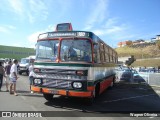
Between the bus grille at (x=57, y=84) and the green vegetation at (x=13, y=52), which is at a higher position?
the green vegetation at (x=13, y=52)

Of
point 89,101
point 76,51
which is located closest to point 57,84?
point 76,51

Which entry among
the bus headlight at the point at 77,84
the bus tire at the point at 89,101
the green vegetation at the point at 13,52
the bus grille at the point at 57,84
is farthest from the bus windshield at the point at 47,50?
the green vegetation at the point at 13,52

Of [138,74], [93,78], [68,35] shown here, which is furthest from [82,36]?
[138,74]

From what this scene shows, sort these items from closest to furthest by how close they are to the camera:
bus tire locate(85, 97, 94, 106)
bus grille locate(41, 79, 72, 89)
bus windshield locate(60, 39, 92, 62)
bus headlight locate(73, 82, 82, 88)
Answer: bus headlight locate(73, 82, 82, 88), bus grille locate(41, 79, 72, 89), bus windshield locate(60, 39, 92, 62), bus tire locate(85, 97, 94, 106)

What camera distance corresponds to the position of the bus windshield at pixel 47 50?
10.4 m

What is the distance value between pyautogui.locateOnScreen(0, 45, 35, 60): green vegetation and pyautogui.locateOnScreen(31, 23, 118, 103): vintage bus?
78.5 metres

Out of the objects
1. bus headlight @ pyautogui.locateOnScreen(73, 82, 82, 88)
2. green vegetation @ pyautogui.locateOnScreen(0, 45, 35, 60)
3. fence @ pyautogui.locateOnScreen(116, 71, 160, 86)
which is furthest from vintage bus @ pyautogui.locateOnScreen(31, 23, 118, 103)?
green vegetation @ pyautogui.locateOnScreen(0, 45, 35, 60)

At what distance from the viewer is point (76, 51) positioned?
9.99 m

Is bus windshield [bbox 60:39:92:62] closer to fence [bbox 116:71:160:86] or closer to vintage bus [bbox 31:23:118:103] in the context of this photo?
vintage bus [bbox 31:23:118:103]

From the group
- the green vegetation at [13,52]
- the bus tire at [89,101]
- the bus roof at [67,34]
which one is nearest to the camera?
the bus roof at [67,34]

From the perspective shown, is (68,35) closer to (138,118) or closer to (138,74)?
(138,118)

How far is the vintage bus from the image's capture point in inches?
381

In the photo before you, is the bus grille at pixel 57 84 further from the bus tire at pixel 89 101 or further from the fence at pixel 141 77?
the fence at pixel 141 77

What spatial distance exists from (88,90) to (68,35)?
2408 mm
